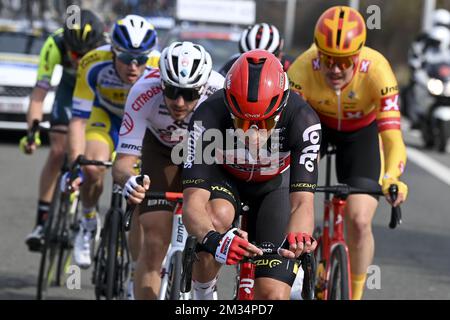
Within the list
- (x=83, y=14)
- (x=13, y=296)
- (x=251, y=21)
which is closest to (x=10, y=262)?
(x=13, y=296)

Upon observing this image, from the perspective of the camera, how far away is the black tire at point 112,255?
783cm

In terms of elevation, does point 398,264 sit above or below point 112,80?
below

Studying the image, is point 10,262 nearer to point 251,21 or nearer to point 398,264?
point 398,264

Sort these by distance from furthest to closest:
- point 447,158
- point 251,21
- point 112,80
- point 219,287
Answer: point 251,21
point 447,158
point 219,287
point 112,80

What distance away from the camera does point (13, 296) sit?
8.85 m

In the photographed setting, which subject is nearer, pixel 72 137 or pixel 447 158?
pixel 72 137

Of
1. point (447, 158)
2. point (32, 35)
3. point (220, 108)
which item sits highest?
point (220, 108)

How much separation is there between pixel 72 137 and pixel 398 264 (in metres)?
3.28

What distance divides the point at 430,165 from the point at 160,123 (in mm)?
11618

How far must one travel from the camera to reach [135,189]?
669cm

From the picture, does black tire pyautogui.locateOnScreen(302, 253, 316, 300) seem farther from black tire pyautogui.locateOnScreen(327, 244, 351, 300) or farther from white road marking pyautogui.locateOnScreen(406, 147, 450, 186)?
white road marking pyautogui.locateOnScreen(406, 147, 450, 186)

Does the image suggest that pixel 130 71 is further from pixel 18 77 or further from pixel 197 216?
pixel 18 77

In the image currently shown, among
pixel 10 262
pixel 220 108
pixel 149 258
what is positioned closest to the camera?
pixel 220 108

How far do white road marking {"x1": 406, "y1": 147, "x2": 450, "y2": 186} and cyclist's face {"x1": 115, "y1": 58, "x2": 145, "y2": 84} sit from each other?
9037 mm
